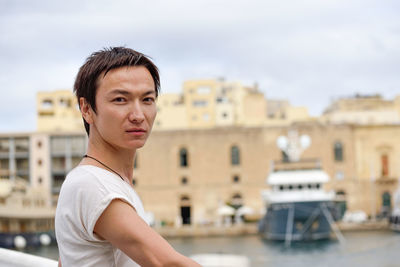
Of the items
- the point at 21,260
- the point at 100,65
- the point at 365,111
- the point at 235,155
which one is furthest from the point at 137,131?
the point at 365,111

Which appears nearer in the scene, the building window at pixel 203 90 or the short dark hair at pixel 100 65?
the short dark hair at pixel 100 65

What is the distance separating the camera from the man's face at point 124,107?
4.86ft

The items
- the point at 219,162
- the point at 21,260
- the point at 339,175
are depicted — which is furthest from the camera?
the point at 219,162

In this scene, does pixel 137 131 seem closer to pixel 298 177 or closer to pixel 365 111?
pixel 298 177

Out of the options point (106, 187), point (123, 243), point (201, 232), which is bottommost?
point (201, 232)

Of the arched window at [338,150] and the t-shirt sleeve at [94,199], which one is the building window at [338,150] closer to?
the arched window at [338,150]

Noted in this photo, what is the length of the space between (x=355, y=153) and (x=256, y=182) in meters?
5.89

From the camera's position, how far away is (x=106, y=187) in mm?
1373

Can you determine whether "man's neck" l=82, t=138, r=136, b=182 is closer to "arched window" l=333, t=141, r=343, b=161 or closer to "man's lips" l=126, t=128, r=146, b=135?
"man's lips" l=126, t=128, r=146, b=135

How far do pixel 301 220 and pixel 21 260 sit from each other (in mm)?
28507

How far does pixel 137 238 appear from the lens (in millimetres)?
1324

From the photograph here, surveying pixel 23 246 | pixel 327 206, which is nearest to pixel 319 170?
pixel 327 206

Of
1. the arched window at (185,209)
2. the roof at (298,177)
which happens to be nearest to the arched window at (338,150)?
the arched window at (185,209)

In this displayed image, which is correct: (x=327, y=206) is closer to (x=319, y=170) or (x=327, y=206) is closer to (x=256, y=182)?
(x=319, y=170)
